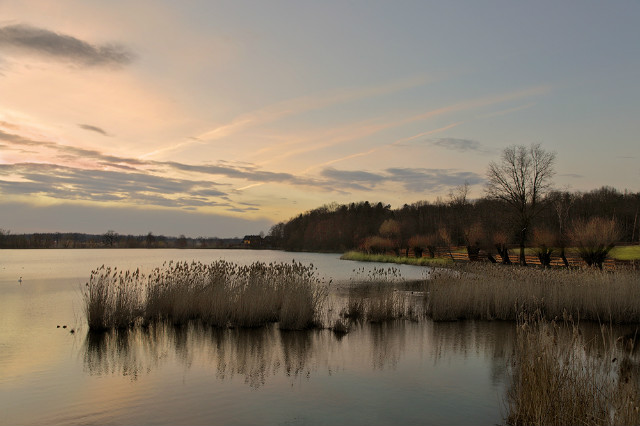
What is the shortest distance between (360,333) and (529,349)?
22.8 ft

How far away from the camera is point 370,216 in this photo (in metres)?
105

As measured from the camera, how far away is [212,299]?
13.8 metres

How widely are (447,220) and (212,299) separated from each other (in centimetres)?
7276

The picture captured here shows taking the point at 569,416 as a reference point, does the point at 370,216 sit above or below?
above

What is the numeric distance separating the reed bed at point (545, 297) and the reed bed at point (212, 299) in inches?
187

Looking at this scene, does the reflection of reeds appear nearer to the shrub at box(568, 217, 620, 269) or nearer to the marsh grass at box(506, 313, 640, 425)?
the marsh grass at box(506, 313, 640, 425)

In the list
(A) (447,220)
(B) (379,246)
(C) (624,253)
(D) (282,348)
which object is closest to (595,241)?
(C) (624,253)

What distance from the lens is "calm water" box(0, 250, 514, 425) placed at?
22.5 ft

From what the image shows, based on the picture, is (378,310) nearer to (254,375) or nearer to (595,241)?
(254,375)

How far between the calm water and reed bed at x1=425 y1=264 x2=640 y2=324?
1.11 metres

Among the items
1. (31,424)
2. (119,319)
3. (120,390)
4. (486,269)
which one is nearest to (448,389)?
(120,390)

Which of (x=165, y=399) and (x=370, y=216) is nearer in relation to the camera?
(x=165, y=399)

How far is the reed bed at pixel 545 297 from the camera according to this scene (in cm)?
1441

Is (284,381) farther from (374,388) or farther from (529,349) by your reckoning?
(529,349)
